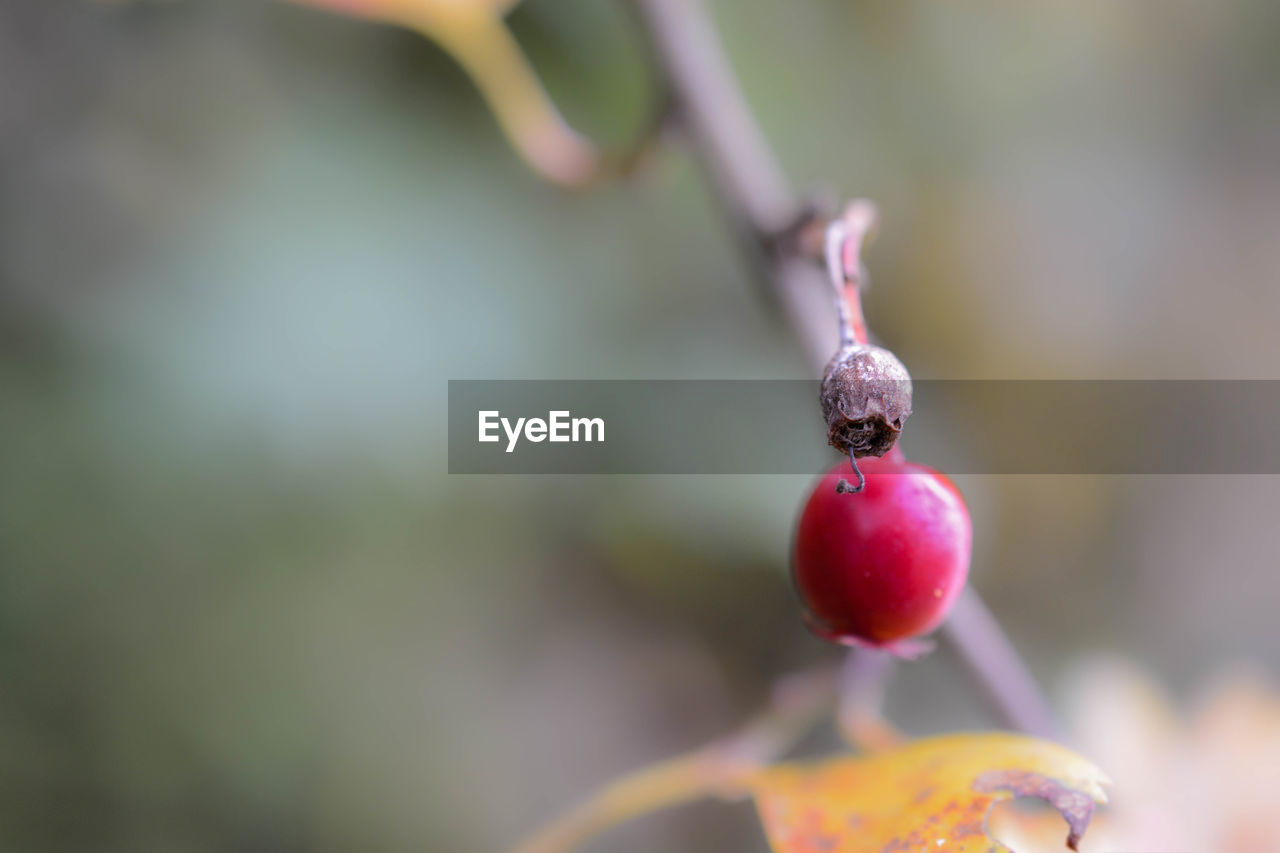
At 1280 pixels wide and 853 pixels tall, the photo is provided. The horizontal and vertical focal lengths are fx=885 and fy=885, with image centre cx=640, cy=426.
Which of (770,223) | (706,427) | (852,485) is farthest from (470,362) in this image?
(852,485)

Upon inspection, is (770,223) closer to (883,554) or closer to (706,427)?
(883,554)

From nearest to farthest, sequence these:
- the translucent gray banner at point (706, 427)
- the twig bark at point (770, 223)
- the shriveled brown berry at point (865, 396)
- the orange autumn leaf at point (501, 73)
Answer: the shriveled brown berry at point (865, 396)
the twig bark at point (770, 223)
the orange autumn leaf at point (501, 73)
the translucent gray banner at point (706, 427)

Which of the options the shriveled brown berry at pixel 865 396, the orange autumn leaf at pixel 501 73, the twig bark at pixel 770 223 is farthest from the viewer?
the orange autumn leaf at pixel 501 73

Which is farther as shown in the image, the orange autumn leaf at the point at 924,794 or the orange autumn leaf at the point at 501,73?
the orange autumn leaf at the point at 501,73

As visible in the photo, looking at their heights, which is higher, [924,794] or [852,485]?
[852,485]

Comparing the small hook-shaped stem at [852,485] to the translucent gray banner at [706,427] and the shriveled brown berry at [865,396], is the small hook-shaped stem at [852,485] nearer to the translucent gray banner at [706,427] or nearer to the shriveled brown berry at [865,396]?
the shriveled brown berry at [865,396]

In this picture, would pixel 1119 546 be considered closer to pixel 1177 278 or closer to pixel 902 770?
pixel 1177 278

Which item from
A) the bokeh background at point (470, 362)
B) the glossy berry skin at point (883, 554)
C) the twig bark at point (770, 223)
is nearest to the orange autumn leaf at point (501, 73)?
the bokeh background at point (470, 362)
